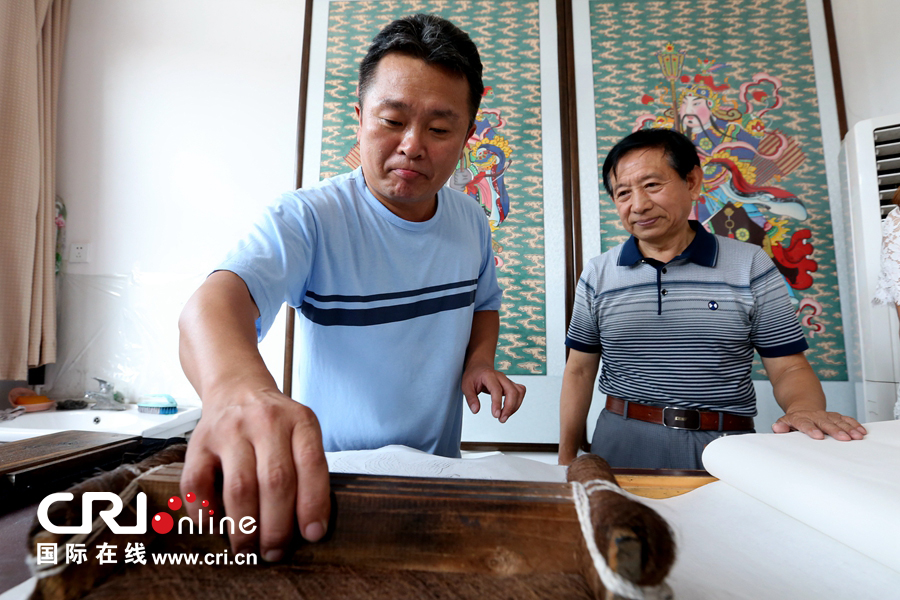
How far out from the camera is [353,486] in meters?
0.36

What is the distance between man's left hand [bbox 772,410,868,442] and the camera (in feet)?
2.43

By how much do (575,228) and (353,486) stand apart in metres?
1.71

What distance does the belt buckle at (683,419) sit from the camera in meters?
1.16

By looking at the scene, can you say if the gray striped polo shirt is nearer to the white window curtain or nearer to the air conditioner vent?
the air conditioner vent

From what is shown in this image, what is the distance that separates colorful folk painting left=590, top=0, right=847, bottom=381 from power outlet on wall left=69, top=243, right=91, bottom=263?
7.76 ft

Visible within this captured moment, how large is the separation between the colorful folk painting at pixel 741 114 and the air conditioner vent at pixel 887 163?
0.66 ft

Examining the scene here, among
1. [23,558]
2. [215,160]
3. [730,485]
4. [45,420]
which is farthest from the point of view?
[215,160]

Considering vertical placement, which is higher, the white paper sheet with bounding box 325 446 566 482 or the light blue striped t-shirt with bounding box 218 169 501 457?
the light blue striped t-shirt with bounding box 218 169 501 457

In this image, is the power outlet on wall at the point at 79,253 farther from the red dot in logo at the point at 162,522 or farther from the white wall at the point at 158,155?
the red dot in logo at the point at 162,522

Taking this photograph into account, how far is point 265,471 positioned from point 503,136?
189cm

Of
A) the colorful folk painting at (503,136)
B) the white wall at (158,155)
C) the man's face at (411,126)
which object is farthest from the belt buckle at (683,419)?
the white wall at (158,155)

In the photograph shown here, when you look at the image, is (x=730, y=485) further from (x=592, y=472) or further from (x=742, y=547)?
(x=592, y=472)

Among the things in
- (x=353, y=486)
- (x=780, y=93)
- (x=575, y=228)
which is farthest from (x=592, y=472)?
(x=780, y=93)

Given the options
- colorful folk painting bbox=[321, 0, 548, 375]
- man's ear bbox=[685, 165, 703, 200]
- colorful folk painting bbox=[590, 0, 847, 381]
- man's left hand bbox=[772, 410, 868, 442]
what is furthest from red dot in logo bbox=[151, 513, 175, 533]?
colorful folk painting bbox=[590, 0, 847, 381]
